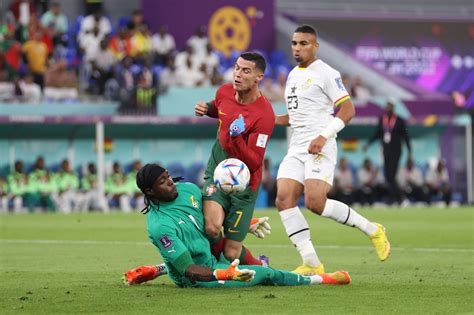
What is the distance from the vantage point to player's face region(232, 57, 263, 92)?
1017 cm

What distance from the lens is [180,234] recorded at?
9.23 m

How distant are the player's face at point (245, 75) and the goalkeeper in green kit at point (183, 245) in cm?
111

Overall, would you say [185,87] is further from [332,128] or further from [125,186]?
[332,128]

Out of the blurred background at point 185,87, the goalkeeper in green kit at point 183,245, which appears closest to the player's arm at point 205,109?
the goalkeeper in green kit at point 183,245

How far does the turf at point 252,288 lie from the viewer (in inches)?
316

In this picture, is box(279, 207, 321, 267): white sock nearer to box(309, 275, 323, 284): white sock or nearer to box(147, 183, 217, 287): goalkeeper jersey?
box(309, 275, 323, 284): white sock

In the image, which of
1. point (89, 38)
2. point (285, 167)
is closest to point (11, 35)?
point (89, 38)

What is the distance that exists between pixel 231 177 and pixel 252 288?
40.2 inches

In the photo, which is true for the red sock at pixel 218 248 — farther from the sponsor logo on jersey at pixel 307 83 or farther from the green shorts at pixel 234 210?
the sponsor logo on jersey at pixel 307 83

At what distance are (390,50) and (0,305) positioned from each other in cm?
2872

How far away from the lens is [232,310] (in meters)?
7.73

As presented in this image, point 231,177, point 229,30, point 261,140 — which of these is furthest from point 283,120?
point 229,30

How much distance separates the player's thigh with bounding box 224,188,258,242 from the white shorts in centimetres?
102

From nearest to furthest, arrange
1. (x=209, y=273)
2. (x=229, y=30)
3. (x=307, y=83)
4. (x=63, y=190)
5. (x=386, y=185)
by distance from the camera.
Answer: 1. (x=209, y=273)
2. (x=307, y=83)
3. (x=63, y=190)
4. (x=386, y=185)
5. (x=229, y=30)
